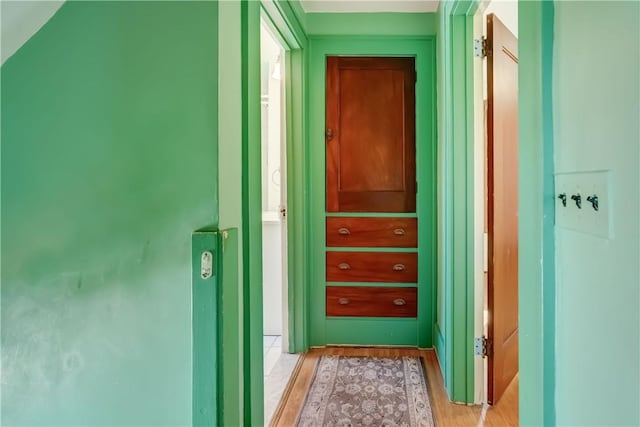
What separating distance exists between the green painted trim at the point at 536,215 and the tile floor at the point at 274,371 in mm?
1325

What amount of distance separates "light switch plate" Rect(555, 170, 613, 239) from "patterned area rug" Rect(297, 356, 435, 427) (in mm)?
1409

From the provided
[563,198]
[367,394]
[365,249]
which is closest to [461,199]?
[365,249]

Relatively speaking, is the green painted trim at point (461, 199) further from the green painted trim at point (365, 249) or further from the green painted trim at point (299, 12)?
the green painted trim at point (299, 12)

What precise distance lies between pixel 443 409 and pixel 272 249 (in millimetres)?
1515

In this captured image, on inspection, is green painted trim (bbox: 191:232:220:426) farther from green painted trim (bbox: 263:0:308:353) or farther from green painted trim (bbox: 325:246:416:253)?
green painted trim (bbox: 325:246:416:253)

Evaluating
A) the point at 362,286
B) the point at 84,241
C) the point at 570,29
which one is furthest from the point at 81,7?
the point at 362,286

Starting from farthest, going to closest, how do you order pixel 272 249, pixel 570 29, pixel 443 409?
1. pixel 272 249
2. pixel 443 409
3. pixel 570 29

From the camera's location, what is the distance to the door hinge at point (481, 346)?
1.98m

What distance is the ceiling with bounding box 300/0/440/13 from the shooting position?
2518mm

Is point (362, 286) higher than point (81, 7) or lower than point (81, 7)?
lower

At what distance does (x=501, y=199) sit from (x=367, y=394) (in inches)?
47.4

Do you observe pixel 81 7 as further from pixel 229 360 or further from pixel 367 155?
pixel 367 155

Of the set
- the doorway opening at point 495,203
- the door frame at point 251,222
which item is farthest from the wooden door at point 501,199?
the door frame at point 251,222

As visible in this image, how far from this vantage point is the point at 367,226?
2.69 metres
